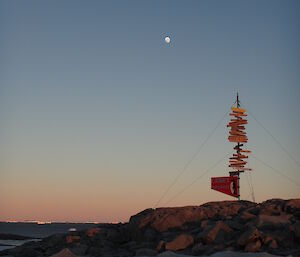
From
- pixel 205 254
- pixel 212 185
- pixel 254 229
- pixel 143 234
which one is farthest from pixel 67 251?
pixel 212 185

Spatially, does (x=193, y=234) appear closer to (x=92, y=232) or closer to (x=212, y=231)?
(x=212, y=231)

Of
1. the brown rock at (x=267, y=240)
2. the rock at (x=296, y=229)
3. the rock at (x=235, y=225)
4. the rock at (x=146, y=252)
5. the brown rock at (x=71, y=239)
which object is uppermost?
the rock at (x=235, y=225)

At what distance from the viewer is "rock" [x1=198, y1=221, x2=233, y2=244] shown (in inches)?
862

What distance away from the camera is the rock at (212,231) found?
71.8ft

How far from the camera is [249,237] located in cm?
2077

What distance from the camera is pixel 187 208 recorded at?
26.3m

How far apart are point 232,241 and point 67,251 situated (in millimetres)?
6573

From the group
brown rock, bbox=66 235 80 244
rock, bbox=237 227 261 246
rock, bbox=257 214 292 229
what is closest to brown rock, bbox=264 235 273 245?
rock, bbox=237 227 261 246

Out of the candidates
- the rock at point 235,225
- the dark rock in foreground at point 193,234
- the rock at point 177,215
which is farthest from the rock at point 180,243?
the rock at point 177,215

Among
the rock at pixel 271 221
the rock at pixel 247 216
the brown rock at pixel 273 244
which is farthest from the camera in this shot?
the rock at pixel 247 216

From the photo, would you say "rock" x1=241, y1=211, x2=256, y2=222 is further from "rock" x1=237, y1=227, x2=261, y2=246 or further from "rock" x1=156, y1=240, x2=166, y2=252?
"rock" x1=156, y1=240, x2=166, y2=252

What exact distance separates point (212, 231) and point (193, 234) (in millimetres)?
1240

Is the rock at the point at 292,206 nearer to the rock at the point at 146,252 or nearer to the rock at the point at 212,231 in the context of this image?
the rock at the point at 212,231

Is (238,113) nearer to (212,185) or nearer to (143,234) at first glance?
(212,185)
